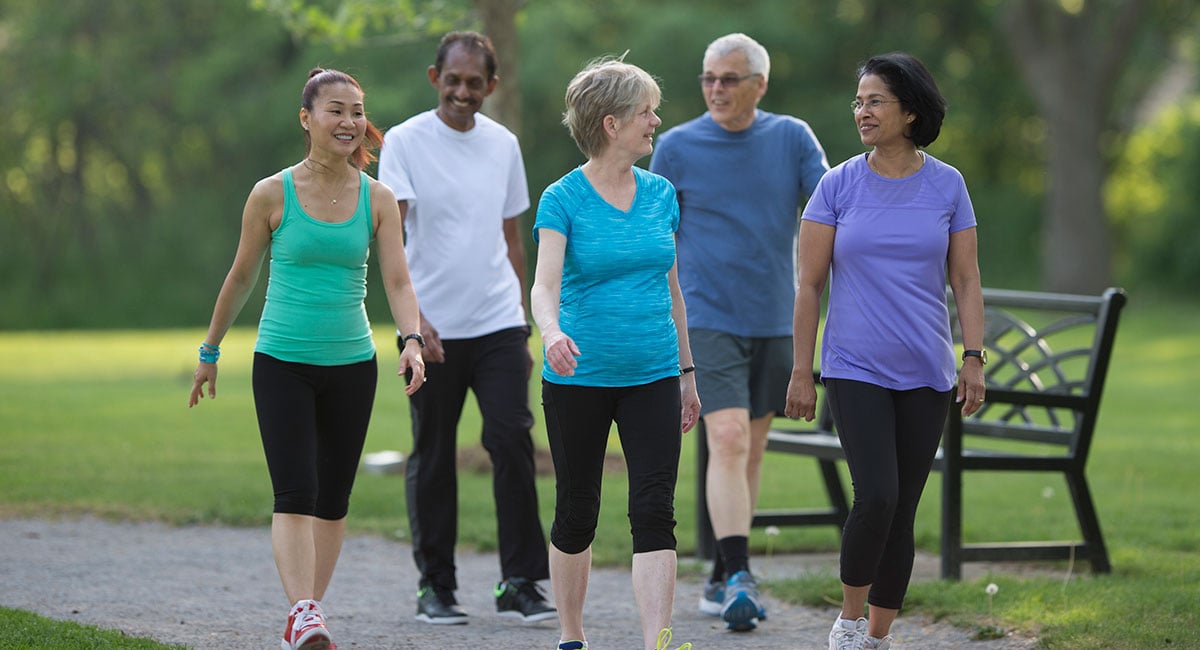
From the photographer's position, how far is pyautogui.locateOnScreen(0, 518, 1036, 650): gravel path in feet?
19.6

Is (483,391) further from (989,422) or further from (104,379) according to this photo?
(104,379)

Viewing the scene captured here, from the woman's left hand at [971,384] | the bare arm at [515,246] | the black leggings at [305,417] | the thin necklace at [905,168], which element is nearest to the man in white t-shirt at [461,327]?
the bare arm at [515,246]

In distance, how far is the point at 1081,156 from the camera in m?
29.4

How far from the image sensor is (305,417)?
211 inches

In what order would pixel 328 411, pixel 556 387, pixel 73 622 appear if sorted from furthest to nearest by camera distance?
pixel 73 622 → pixel 328 411 → pixel 556 387

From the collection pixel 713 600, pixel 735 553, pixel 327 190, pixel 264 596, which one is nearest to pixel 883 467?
pixel 735 553

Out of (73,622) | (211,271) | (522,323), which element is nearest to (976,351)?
(522,323)

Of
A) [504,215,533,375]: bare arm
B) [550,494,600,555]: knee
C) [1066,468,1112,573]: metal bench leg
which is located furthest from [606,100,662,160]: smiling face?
[1066,468,1112,573]: metal bench leg

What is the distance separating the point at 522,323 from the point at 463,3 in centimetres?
1330

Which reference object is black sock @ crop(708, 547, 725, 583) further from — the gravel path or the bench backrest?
the bench backrest

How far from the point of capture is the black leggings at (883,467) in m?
5.04

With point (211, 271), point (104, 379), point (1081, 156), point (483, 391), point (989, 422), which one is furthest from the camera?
point (211, 271)

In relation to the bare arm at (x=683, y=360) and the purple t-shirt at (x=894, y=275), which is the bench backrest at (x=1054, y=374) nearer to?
the purple t-shirt at (x=894, y=275)

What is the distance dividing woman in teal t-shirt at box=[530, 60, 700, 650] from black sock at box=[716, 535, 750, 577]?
1325 millimetres
